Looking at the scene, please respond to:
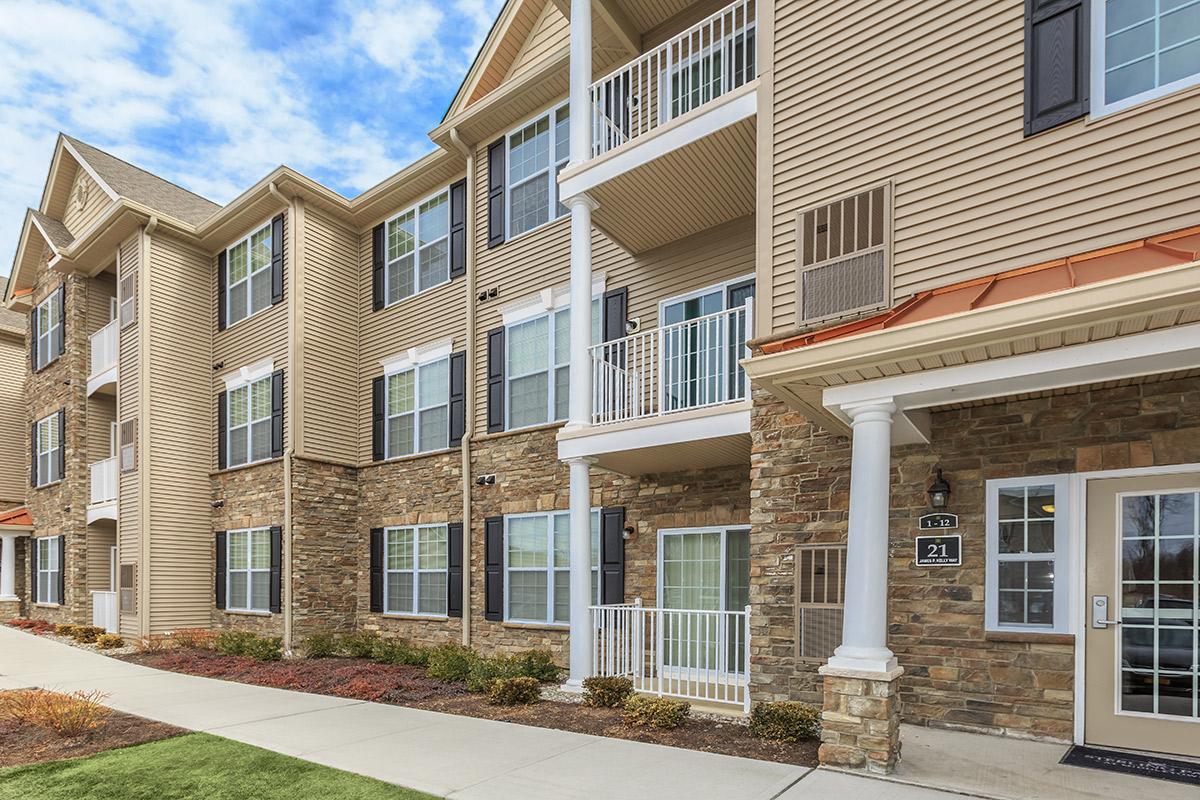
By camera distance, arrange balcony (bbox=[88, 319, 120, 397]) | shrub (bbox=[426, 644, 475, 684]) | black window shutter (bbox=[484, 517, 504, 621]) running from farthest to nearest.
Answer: balcony (bbox=[88, 319, 120, 397]) < black window shutter (bbox=[484, 517, 504, 621]) < shrub (bbox=[426, 644, 475, 684])

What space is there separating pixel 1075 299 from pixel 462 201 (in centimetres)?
1100

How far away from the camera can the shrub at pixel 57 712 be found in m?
7.45

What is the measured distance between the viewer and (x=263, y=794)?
221 inches

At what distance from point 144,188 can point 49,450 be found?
8.13m

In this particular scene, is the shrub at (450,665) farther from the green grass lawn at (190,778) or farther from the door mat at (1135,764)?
the door mat at (1135,764)

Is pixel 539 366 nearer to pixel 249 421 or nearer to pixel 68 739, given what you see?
pixel 68 739

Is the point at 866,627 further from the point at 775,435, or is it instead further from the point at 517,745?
the point at 517,745

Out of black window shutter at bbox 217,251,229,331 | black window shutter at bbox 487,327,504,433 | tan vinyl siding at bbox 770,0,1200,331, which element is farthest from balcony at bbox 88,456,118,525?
tan vinyl siding at bbox 770,0,1200,331

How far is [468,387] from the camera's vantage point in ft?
41.6

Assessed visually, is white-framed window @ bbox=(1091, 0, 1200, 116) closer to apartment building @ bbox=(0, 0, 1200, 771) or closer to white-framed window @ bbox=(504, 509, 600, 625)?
apartment building @ bbox=(0, 0, 1200, 771)

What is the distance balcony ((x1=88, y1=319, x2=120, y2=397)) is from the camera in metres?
17.0

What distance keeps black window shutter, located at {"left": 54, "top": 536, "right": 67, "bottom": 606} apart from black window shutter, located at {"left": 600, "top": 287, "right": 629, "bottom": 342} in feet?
53.6

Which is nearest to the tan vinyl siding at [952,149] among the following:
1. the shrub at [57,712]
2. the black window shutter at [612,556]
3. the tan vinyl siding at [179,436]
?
A: the black window shutter at [612,556]

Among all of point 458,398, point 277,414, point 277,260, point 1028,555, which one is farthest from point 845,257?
point 277,260
